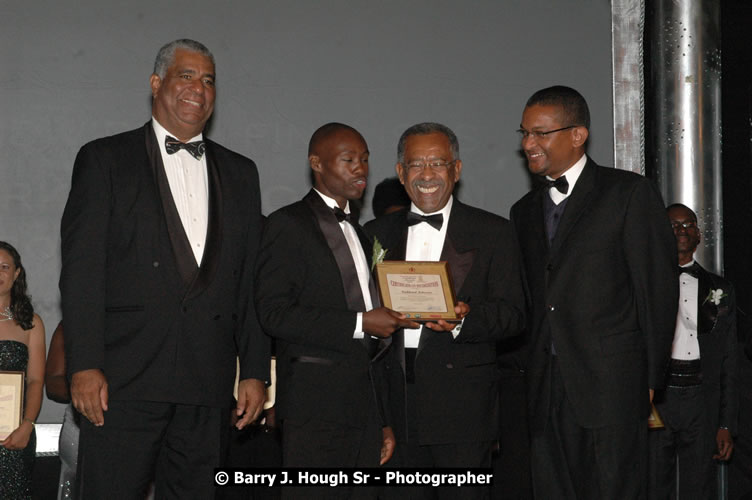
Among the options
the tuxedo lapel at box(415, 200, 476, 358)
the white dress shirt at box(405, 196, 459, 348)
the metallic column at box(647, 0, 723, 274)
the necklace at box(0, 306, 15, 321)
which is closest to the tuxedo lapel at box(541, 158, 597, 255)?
the tuxedo lapel at box(415, 200, 476, 358)

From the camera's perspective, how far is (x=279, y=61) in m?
7.84

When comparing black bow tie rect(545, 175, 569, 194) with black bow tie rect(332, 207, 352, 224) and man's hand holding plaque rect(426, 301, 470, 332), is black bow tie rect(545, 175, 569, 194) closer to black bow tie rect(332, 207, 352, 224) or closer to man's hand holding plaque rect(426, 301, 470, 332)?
man's hand holding plaque rect(426, 301, 470, 332)

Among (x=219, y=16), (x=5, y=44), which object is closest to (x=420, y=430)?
(x=219, y=16)

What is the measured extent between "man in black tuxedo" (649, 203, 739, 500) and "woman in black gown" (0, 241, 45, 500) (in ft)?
13.8

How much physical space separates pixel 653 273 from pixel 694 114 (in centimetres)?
367

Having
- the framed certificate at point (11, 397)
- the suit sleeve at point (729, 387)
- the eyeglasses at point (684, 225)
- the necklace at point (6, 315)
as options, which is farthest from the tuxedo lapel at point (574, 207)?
the necklace at point (6, 315)

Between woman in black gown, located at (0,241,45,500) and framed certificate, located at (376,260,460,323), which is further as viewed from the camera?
woman in black gown, located at (0,241,45,500)

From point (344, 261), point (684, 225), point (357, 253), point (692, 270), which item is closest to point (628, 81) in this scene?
point (684, 225)

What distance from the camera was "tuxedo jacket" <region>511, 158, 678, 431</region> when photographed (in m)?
4.07

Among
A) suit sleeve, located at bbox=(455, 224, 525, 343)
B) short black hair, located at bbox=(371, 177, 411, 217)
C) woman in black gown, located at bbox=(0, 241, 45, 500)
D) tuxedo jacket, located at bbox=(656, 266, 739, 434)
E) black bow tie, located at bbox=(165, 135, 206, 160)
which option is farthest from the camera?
short black hair, located at bbox=(371, 177, 411, 217)

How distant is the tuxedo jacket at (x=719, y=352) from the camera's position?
6312 millimetres

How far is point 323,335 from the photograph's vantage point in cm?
391

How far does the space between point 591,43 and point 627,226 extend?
4.35m

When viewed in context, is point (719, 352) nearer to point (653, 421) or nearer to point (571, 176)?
point (653, 421)
